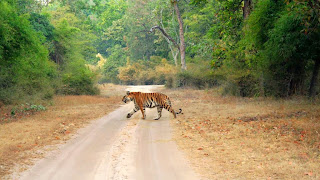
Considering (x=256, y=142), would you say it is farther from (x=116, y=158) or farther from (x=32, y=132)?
(x=32, y=132)

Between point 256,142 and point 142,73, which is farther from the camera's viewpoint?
point 142,73

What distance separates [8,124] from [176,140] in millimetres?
7048

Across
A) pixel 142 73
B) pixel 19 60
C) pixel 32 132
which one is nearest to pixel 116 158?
pixel 32 132

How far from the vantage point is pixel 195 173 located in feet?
23.1

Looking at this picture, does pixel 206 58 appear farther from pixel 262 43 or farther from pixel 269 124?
pixel 269 124

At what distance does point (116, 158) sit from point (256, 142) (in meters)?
3.85

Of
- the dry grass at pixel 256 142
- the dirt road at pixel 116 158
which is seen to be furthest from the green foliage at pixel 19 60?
the dry grass at pixel 256 142

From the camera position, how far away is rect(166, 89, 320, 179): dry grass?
7.09 meters

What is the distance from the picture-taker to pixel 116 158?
8.23m

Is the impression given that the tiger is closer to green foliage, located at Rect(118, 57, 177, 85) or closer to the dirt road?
the dirt road

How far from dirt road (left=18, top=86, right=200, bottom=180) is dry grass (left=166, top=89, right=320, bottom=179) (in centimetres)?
50

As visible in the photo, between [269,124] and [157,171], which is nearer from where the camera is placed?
[157,171]

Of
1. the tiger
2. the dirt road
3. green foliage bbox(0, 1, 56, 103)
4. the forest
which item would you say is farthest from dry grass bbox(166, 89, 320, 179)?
green foliage bbox(0, 1, 56, 103)

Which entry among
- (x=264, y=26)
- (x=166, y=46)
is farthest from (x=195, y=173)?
(x=166, y=46)
